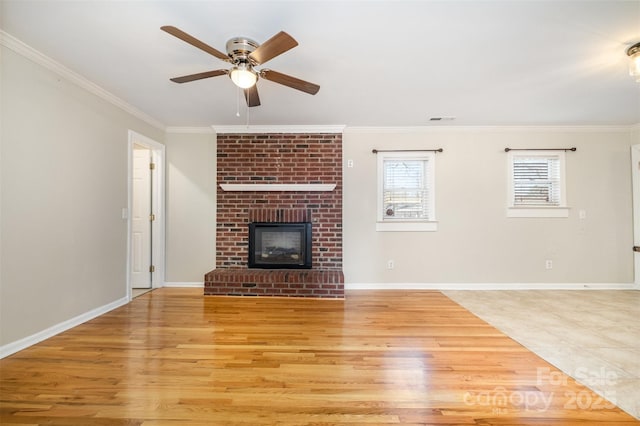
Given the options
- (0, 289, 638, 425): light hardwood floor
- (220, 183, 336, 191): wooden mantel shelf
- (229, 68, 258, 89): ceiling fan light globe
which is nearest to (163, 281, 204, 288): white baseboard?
(0, 289, 638, 425): light hardwood floor

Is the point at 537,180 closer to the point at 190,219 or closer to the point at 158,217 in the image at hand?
the point at 190,219

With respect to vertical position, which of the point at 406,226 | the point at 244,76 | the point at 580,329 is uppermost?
the point at 244,76

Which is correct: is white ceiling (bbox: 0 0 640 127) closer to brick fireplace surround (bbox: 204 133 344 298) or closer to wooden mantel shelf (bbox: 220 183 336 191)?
brick fireplace surround (bbox: 204 133 344 298)

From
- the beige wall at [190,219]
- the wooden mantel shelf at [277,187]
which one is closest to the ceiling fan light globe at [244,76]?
the wooden mantel shelf at [277,187]

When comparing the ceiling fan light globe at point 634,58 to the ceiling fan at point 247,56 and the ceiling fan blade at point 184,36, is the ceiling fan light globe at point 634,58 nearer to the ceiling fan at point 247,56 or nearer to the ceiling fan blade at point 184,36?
the ceiling fan at point 247,56

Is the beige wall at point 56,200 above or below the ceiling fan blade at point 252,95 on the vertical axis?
below

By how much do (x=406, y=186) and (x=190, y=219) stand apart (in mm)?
3276

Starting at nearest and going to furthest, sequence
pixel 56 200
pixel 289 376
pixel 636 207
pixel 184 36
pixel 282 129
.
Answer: pixel 184 36, pixel 289 376, pixel 56 200, pixel 636 207, pixel 282 129

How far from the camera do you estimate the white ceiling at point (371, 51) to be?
5.67ft

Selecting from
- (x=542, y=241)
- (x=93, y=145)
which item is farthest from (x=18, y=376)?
(x=542, y=241)

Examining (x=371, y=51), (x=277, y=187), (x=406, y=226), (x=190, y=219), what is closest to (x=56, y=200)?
(x=190, y=219)

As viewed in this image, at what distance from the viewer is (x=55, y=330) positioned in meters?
2.41

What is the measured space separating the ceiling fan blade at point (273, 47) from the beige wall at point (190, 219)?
2613mm

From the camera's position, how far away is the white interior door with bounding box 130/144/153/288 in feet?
12.9
